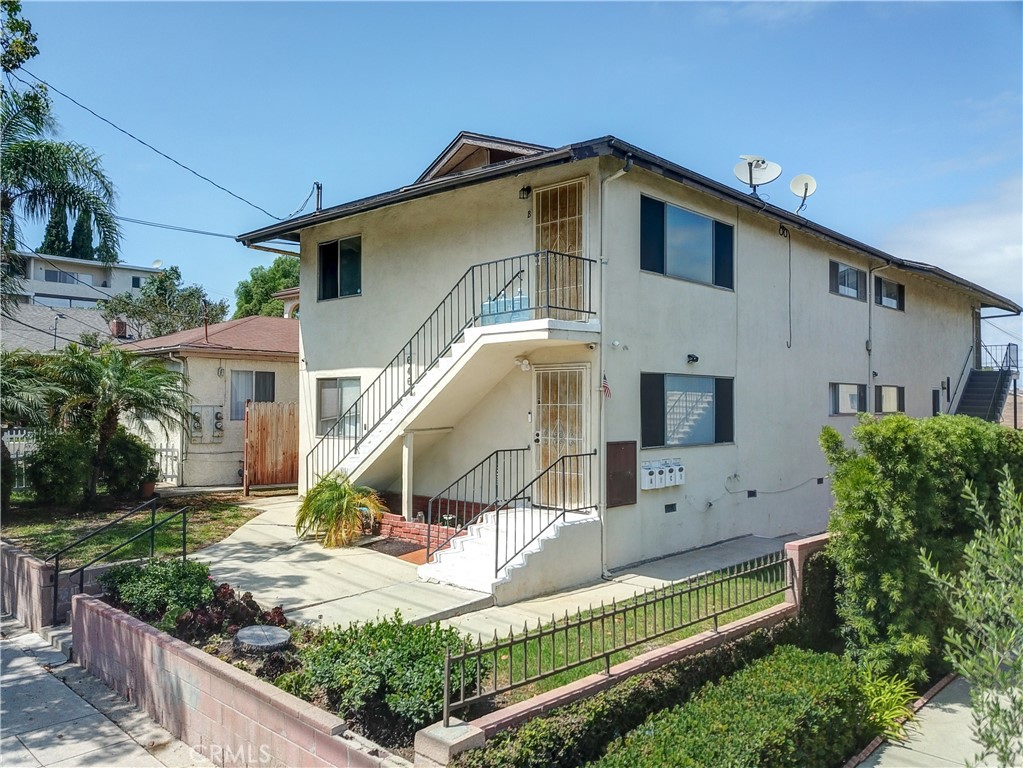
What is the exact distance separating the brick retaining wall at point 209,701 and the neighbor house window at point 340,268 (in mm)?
8167

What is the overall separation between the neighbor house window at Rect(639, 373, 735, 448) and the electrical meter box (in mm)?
11683

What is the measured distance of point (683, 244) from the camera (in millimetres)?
11352

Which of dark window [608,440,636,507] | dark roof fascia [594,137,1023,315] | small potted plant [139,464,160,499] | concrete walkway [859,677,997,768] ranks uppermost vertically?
dark roof fascia [594,137,1023,315]

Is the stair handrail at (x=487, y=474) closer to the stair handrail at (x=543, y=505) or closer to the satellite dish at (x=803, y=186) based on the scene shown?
the stair handrail at (x=543, y=505)

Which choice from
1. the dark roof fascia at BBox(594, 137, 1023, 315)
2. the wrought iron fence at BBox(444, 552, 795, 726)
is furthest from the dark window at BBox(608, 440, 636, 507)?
the dark roof fascia at BBox(594, 137, 1023, 315)

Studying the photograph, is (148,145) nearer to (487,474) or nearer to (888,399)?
(487,474)

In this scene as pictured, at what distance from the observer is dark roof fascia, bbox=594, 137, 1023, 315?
9.45m

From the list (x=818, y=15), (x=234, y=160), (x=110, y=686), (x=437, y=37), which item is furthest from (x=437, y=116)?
(x=110, y=686)

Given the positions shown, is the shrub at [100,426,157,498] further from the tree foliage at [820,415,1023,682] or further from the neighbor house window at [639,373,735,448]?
the tree foliage at [820,415,1023,682]

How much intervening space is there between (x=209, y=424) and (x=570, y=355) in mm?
11166

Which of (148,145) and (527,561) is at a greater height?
(148,145)

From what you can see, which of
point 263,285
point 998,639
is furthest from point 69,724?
point 263,285

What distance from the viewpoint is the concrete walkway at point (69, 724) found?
541 centimetres

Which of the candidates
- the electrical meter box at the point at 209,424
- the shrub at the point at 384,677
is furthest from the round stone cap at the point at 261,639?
the electrical meter box at the point at 209,424
